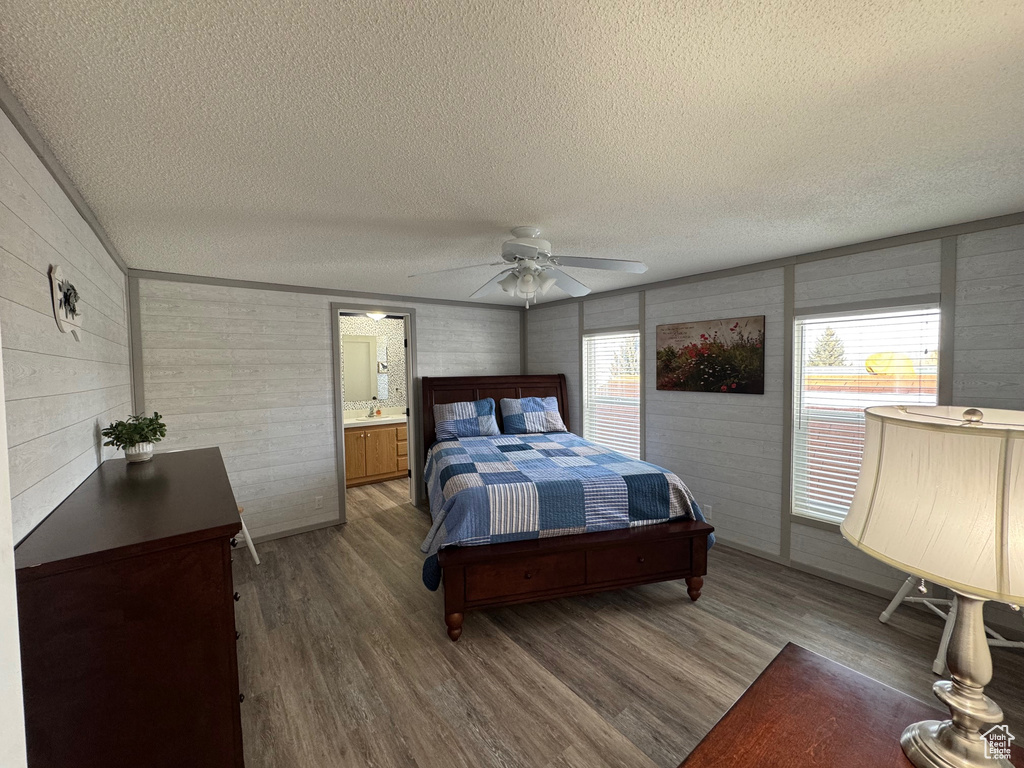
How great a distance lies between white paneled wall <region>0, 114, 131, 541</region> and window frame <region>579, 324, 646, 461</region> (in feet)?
12.6

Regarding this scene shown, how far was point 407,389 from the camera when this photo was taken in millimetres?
4898

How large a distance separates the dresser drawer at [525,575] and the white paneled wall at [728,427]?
172 centimetres

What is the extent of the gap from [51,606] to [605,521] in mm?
2512

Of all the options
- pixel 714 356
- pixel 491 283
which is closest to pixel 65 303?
pixel 491 283

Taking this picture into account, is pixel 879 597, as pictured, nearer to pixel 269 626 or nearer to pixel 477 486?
pixel 477 486

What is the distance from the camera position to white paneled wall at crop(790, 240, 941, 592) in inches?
106

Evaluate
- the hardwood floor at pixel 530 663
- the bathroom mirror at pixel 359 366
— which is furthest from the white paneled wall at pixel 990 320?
the bathroom mirror at pixel 359 366

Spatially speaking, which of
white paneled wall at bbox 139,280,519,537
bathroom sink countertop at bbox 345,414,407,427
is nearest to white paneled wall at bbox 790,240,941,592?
white paneled wall at bbox 139,280,519,537

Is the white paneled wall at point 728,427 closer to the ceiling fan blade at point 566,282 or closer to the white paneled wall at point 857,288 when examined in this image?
the white paneled wall at point 857,288

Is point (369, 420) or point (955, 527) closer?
point (955, 527)

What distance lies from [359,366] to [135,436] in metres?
3.99

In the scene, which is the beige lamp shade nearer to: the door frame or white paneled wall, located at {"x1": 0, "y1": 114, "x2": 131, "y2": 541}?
white paneled wall, located at {"x1": 0, "y1": 114, "x2": 131, "y2": 541}

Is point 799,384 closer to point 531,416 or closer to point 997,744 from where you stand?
point 531,416

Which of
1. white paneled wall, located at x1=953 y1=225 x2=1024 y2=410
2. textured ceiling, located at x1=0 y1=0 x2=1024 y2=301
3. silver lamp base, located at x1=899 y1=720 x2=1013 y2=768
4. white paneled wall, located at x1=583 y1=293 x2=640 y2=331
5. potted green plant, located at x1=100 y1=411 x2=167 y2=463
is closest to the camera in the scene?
silver lamp base, located at x1=899 y1=720 x2=1013 y2=768
